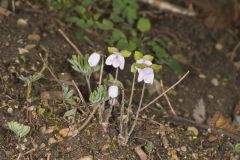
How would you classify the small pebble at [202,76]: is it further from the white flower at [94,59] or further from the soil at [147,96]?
the white flower at [94,59]

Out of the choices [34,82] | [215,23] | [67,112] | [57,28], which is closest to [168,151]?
[67,112]

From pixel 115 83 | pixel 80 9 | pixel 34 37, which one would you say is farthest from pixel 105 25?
pixel 115 83

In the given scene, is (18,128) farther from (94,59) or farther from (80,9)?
(80,9)

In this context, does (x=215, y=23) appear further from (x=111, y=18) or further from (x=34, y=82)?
(x=34, y=82)

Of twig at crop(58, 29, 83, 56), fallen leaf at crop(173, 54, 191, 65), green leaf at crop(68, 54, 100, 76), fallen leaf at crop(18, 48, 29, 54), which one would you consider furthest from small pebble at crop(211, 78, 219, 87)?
fallen leaf at crop(18, 48, 29, 54)

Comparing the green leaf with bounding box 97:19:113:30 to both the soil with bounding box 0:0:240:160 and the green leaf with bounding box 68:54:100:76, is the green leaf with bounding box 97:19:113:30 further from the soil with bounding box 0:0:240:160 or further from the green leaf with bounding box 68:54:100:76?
the green leaf with bounding box 68:54:100:76

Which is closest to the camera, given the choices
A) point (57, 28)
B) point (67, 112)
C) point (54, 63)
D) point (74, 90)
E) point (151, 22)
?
point (67, 112)
